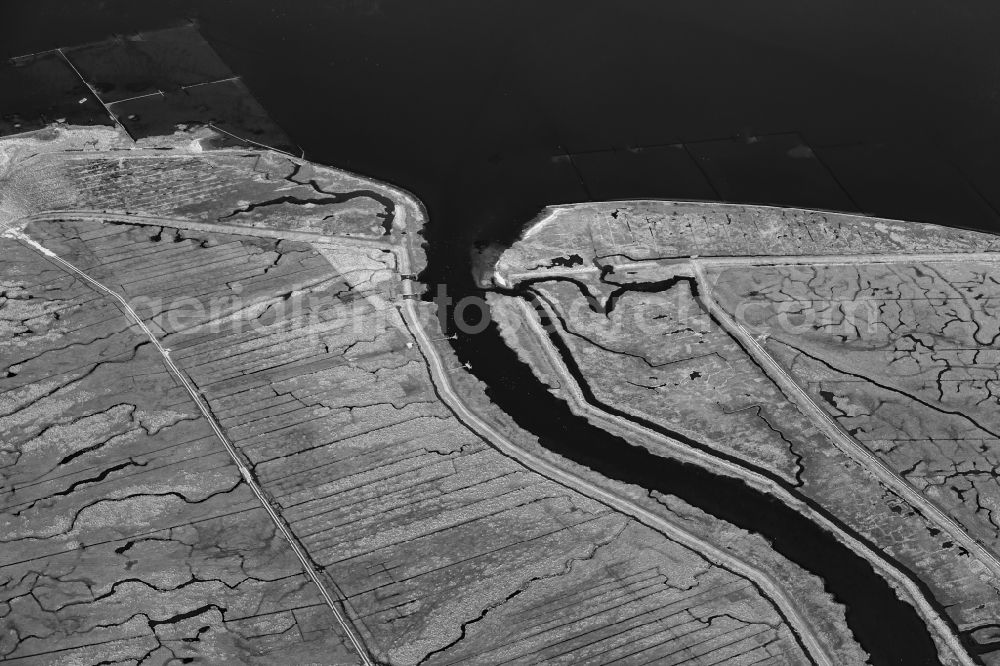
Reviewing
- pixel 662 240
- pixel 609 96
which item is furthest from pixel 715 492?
pixel 609 96

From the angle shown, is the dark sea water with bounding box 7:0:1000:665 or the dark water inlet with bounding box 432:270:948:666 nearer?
the dark water inlet with bounding box 432:270:948:666

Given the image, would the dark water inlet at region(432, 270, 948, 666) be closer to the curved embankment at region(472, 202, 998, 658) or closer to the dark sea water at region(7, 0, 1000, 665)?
the curved embankment at region(472, 202, 998, 658)

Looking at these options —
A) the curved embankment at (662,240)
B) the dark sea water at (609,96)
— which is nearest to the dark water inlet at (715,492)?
the curved embankment at (662,240)

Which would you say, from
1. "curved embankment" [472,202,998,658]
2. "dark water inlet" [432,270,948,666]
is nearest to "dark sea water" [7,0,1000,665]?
"curved embankment" [472,202,998,658]

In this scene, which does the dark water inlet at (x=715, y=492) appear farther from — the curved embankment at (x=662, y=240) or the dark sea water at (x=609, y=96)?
the dark sea water at (x=609, y=96)

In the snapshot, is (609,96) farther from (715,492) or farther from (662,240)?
(715,492)

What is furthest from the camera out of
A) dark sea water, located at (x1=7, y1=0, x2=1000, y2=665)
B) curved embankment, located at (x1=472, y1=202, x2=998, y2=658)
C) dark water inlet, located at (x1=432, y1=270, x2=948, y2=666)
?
dark sea water, located at (x1=7, y1=0, x2=1000, y2=665)

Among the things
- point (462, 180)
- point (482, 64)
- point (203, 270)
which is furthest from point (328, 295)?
point (482, 64)

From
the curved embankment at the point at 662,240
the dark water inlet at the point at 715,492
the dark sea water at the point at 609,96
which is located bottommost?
the dark water inlet at the point at 715,492
